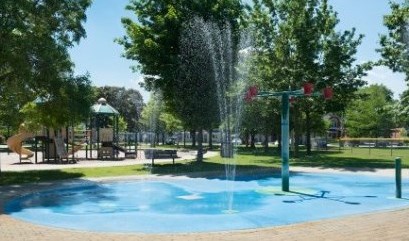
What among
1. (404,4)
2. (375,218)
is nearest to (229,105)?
(404,4)

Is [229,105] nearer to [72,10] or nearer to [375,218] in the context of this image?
[72,10]

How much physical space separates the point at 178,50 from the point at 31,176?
33.2 ft

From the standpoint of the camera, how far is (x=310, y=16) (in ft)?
103

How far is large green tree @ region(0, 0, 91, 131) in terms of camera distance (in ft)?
61.4

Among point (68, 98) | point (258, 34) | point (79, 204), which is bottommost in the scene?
point (79, 204)

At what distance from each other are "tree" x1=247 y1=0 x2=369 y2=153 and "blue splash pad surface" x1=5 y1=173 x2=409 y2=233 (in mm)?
11534

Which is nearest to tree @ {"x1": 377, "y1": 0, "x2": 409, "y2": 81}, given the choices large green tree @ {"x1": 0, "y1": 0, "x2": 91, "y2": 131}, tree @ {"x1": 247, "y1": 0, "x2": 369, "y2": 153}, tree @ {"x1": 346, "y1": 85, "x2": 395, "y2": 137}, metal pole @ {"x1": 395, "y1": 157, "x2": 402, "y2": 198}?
tree @ {"x1": 247, "y1": 0, "x2": 369, "y2": 153}

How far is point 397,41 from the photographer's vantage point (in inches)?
998

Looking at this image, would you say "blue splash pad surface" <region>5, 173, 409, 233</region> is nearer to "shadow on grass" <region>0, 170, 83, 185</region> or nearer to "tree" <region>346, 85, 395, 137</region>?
"shadow on grass" <region>0, 170, 83, 185</region>

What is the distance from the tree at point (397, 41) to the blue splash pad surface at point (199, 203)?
25.0 feet

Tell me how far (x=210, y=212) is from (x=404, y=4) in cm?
1924

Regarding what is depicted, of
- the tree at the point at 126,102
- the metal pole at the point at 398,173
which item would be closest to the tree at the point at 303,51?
the metal pole at the point at 398,173

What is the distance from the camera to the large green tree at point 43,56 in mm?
18703

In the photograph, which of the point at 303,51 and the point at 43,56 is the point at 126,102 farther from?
the point at 43,56
